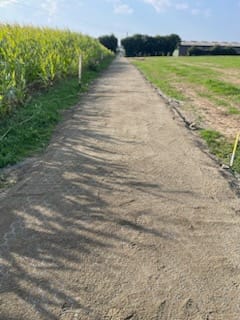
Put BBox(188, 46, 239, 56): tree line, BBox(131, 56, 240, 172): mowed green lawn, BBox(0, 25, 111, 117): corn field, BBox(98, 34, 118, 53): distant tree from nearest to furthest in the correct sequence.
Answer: BBox(131, 56, 240, 172): mowed green lawn < BBox(0, 25, 111, 117): corn field < BBox(188, 46, 239, 56): tree line < BBox(98, 34, 118, 53): distant tree

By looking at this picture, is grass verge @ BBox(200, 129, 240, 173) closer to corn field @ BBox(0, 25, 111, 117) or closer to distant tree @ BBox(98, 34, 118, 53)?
corn field @ BBox(0, 25, 111, 117)

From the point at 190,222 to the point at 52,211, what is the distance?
1.34m

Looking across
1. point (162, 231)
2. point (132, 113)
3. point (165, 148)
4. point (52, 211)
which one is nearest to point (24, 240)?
point (52, 211)

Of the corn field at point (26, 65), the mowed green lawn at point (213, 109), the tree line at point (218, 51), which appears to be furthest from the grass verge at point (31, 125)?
the tree line at point (218, 51)

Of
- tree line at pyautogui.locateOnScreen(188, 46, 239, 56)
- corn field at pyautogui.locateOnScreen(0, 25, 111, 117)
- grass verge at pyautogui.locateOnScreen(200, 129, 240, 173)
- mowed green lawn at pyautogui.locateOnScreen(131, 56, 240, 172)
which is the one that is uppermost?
tree line at pyautogui.locateOnScreen(188, 46, 239, 56)

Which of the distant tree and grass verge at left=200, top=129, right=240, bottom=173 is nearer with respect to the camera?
grass verge at left=200, top=129, right=240, bottom=173

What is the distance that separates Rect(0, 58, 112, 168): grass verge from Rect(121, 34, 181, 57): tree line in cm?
6054

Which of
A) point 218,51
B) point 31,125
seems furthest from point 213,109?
point 218,51

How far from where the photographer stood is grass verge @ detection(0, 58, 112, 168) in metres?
4.81

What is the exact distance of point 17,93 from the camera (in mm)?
6840

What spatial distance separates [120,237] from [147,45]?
2675 inches

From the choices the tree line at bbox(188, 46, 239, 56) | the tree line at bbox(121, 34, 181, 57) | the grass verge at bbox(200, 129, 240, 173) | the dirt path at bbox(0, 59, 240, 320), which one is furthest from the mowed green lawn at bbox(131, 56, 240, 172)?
the tree line at bbox(121, 34, 181, 57)

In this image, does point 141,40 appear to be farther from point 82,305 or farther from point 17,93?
point 82,305

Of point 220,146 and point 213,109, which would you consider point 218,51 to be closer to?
point 213,109
